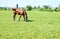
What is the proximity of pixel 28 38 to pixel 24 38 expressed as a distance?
0.19 m

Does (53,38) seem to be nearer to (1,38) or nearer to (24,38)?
(24,38)

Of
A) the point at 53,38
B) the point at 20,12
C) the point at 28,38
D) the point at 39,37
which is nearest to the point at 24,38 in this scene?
the point at 28,38

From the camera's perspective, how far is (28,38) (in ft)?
29.2

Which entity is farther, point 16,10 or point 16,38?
point 16,10

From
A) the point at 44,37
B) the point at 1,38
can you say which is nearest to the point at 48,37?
the point at 44,37

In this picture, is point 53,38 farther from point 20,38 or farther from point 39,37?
point 20,38

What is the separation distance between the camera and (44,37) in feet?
30.1

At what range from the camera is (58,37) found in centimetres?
925

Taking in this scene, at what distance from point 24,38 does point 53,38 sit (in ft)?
4.57

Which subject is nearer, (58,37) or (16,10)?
(58,37)

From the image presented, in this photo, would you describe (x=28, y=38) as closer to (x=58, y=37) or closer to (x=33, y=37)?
(x=33, y=37)

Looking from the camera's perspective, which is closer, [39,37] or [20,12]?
[39,37]

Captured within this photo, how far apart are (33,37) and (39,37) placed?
11.7 inches

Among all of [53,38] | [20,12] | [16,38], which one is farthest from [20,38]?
[20,12]
